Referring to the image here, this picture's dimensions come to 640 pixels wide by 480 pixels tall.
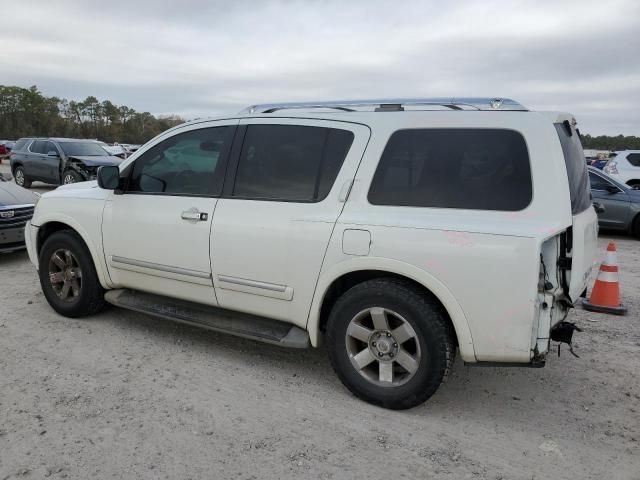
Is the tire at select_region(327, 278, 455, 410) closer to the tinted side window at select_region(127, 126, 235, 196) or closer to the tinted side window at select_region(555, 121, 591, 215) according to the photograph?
the tinted side window at select_region(555, 121, 591, 215)

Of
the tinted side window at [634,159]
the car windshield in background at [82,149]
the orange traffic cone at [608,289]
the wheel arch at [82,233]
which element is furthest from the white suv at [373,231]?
the car windshield in background at [82,149]

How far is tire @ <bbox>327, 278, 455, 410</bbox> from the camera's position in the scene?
297 cm

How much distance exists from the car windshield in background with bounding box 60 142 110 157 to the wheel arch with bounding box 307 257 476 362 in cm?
1401

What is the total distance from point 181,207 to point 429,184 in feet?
6.09

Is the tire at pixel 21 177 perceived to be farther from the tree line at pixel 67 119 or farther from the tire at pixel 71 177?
the tree line at pixel 67 119

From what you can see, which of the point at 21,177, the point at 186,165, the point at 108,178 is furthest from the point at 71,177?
the point at 186,165

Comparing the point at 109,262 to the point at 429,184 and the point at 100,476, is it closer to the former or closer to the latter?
the point at 100,476

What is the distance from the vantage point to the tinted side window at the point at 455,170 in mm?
2877

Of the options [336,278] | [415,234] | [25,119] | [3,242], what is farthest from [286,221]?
[25,119]

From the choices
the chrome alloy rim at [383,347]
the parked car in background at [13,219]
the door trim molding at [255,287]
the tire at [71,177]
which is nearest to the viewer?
the chrome alloy rim at [383,347]

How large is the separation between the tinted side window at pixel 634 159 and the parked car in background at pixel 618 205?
4307 millimetres

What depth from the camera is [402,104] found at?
11.0 feet

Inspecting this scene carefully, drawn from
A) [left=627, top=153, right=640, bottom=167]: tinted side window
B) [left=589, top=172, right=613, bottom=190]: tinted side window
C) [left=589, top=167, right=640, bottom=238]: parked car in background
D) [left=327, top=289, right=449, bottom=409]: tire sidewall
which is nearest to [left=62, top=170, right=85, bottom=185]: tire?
[left=589, top=172, right=613, bottom=190]: tinted side window

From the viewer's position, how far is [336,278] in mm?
3225
